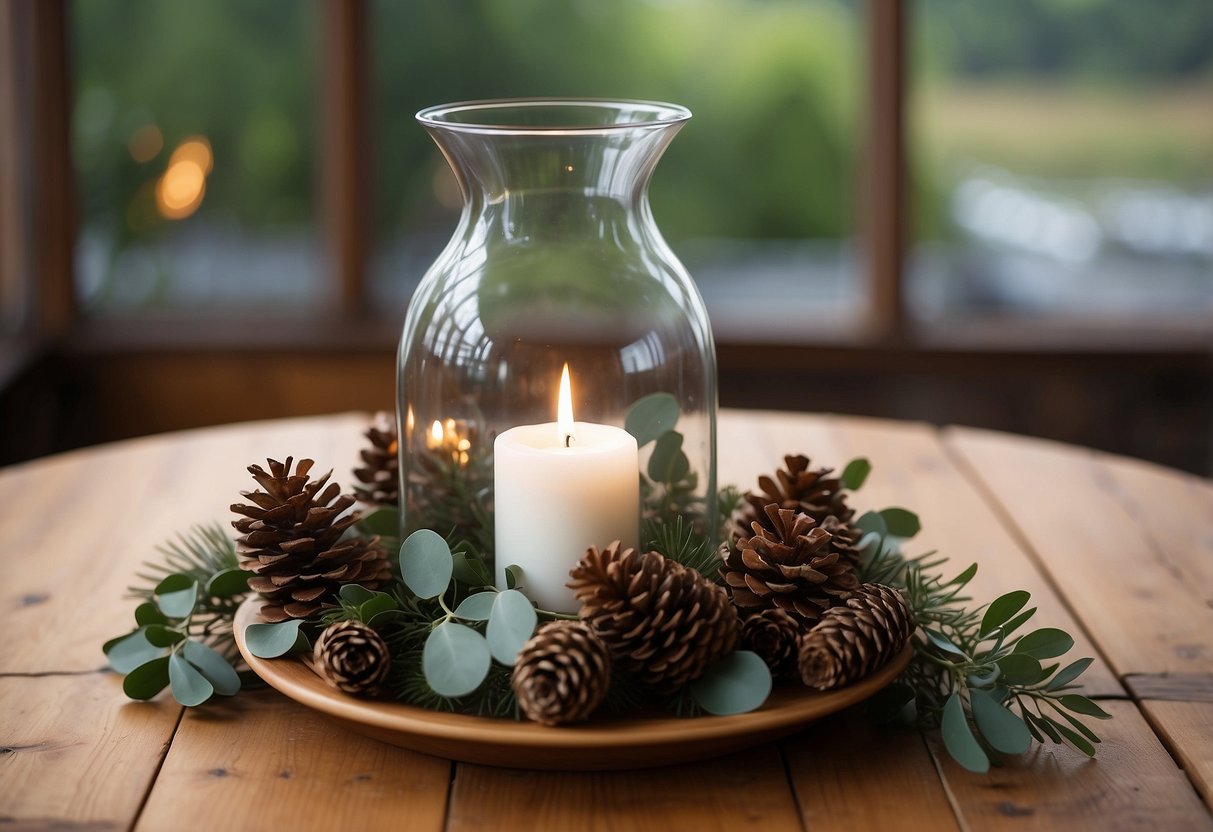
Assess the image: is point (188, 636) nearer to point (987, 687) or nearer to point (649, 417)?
point (649, 417)

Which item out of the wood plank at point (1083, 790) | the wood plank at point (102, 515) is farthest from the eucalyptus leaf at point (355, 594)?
the wood plank at point (1083, 790)

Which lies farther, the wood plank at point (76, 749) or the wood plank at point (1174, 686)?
the wood plank at point (1174, 686)

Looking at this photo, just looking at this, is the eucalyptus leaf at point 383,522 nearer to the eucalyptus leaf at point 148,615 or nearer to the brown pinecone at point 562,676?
the eucalyptus leaf at point 148,615

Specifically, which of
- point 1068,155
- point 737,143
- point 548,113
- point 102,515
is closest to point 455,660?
point 548,113

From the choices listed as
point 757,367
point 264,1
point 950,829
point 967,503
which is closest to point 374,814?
point 950,829

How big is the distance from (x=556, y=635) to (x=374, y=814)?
12 centimetres

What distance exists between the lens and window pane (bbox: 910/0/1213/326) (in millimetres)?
2338

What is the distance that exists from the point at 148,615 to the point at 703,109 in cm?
188

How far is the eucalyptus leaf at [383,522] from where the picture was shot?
0.81 metres

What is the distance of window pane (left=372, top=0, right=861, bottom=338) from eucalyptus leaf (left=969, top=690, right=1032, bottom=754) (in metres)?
1.79

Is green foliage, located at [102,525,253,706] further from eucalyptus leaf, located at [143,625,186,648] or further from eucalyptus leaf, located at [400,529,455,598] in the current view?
eucalyptus leaf, located at [400,529,455,598]

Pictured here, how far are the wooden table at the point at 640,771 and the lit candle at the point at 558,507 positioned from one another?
0.36 ft

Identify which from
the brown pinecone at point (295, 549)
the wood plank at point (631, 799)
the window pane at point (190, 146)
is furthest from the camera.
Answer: the window pane at point (190, 146)

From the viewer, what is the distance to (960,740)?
0.63 metres
